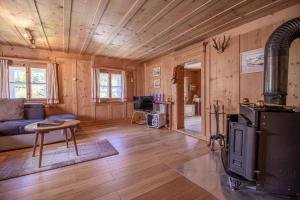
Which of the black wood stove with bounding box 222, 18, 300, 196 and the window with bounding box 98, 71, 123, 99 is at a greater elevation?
the window with bounding box 98, 71, 123, 99

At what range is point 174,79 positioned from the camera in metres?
4.32

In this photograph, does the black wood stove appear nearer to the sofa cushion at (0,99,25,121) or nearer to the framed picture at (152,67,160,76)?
the framed picture at (152,67,160,76)

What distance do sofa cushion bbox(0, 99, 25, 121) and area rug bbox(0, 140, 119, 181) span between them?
3.90 feet

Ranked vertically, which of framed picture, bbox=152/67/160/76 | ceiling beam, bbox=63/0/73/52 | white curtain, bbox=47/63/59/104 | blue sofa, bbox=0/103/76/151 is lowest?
blue sofa, bbox=0/103/76/151

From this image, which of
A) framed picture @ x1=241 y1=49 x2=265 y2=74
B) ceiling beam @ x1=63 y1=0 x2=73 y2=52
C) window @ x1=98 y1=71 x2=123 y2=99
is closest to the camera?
ceiling beam @ x1=63 y1=0 x2=73 y2=52

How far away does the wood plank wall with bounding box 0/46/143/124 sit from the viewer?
4367 millimetres

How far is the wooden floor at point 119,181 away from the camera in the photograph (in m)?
1.63

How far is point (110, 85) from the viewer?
5422 millimetres

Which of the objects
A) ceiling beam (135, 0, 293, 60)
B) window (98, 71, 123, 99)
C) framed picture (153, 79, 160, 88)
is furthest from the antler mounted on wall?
window (98, 71, 123, 99)

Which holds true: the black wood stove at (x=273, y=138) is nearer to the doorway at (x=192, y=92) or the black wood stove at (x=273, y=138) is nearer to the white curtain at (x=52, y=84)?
the white curtain at (x=52, y=84)

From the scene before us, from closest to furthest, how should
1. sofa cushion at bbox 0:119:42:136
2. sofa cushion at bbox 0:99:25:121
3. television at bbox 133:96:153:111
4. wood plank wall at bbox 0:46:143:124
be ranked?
sofa cushion at bbox 0:119:42:136 → sofa cushion at bbox 0:99:25:121 → wood plank wall at bbox 0:46:143:124 → television at bbox 133:96:153:111

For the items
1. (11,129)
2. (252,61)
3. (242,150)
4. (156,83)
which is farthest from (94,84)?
(242,150)

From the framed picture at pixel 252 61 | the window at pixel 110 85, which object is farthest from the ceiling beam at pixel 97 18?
the framed picture at pixel 252 61

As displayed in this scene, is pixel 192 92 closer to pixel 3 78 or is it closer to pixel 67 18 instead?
pixel 67 18
